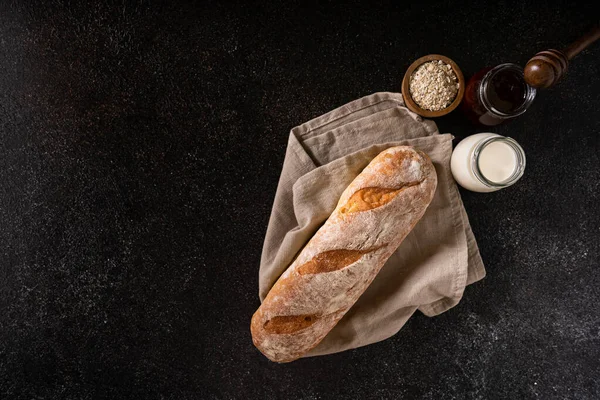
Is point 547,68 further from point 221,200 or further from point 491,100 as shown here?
point 221,200

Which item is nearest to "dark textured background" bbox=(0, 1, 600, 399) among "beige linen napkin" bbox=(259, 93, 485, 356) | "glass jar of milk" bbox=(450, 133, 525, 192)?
"beige linen napkin" bbox=(259, 93, 485, 356)

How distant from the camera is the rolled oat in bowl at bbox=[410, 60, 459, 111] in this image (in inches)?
52.0

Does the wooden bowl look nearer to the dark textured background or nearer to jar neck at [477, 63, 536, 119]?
jar neck at [477, 63, 536, 119]

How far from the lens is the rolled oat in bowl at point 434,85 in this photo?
132cm

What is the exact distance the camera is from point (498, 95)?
1.33 m

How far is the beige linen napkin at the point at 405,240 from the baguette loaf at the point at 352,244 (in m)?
0.08

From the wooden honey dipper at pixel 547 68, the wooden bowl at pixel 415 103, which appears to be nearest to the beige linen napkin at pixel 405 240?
the wooden bowl at pixel 415 103

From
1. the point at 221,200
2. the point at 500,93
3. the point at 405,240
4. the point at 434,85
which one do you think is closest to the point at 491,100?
the point at 500,93

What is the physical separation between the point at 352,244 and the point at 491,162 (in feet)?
1.49

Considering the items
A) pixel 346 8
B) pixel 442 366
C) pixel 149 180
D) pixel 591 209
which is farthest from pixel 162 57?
pixel 591 209

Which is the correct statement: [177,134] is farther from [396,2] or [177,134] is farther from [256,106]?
[396,2]

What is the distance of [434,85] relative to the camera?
132 centimetres

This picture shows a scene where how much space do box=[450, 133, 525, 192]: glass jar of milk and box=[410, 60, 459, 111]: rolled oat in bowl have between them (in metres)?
0.14

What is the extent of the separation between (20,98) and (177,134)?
54 cm
